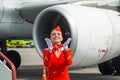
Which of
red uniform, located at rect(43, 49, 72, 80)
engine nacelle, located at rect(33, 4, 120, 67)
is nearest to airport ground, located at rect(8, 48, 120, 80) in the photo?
engine nacelle, located at rect(33, 4, 120, 67)

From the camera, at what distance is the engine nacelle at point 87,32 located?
733 cm

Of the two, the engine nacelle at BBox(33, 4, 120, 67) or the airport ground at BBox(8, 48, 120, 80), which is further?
the airport ground at BBox(8, 48, 120, 80)

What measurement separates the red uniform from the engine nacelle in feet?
8.77

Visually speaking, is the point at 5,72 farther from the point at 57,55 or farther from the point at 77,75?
the point at 77,75

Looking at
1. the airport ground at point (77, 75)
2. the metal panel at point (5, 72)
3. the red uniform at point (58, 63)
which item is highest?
the red uniform at point (58, 63)

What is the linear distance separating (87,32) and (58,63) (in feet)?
9.35

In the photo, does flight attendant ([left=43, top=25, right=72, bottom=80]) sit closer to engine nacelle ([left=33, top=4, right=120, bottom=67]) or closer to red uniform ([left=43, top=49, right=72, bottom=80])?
red uniform ([left=43, top=49, right=72, bottom=80])

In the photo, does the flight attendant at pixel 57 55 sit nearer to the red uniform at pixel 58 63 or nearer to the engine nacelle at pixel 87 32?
the red uniform at pixel 58 63

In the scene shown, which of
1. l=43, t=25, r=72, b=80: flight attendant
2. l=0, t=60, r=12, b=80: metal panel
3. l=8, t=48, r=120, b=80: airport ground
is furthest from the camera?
l=8, t=48, r=120, b=80: airport ground

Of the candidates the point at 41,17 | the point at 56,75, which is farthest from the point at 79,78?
the point at 56,75

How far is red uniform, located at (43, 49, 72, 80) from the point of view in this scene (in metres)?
4.56

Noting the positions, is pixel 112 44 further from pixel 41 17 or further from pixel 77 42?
pixel 41 17

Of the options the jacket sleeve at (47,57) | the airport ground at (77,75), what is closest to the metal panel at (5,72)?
the jacket sleeve at (47,57)

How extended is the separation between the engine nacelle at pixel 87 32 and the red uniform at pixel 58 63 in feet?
8.77
